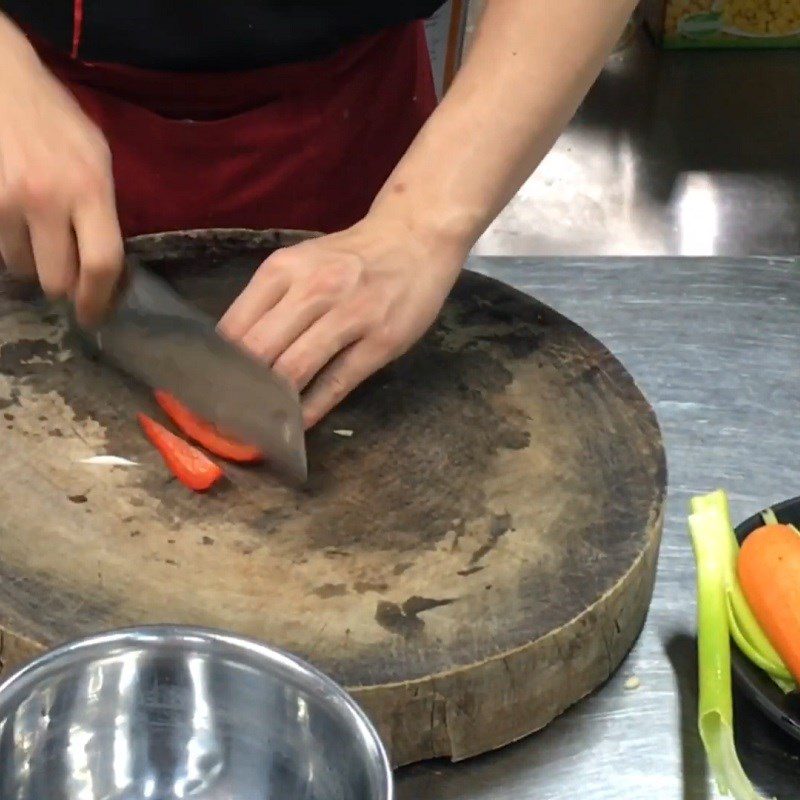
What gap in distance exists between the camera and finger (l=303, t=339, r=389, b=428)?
2.78 ft

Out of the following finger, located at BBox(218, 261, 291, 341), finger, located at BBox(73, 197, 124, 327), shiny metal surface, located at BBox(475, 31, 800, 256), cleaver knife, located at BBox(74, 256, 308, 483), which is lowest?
shiny metal surface, located at BBox(475, 31, 800, 256)

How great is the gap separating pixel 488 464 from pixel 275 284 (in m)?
0.19

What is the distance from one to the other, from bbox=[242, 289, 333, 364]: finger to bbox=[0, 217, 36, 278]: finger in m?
0.18

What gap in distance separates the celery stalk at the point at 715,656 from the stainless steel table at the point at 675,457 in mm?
28

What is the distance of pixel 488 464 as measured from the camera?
861 millimetres

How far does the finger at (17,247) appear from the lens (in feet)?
2.81

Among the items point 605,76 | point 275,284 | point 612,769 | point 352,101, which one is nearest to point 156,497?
point 275,284

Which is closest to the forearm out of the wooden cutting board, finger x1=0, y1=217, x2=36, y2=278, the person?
the person

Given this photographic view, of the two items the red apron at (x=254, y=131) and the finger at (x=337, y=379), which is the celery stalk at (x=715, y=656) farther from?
the red apron at (x=254, y=131)

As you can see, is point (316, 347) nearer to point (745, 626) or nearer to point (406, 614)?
point (406, 614)

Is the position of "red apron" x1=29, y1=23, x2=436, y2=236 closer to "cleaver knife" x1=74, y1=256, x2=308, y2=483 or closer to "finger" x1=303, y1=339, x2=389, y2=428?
"cleaver knife" x1=74, y1=256, x2=308, y2=483

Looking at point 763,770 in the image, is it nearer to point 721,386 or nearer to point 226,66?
point 721,386

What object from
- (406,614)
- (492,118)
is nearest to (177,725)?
(406,614)

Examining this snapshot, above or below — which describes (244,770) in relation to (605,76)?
above
